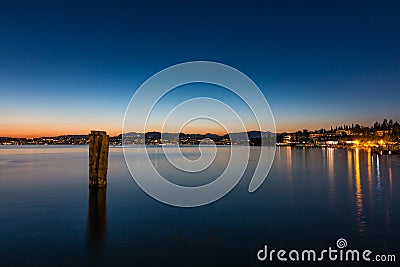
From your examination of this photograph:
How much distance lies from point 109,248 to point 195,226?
10.1 ft

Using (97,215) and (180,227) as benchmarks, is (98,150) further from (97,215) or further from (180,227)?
(180,227)

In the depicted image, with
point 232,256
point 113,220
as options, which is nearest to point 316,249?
point 232,256

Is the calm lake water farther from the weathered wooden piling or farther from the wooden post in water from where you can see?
the wooden post in water

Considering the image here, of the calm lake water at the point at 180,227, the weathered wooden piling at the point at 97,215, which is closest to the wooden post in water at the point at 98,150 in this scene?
Answer: the weathered wooden piling at the point at 97,215

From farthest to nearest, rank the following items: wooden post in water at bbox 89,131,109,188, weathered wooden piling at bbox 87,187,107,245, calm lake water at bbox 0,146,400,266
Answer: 1. wooden post in water at bbox 89,131,109,188
2. weathered wooden piling at bbox 87,187,107,245
3. calm lake water at bbox 0,146,400,266

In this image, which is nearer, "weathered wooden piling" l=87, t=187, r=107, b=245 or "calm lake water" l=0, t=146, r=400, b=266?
"calm lake water" l=0, t=146, r=400, b=266

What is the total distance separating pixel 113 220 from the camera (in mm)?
10844

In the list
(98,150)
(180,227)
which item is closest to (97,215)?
(180,227)

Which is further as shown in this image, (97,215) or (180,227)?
(97,215)

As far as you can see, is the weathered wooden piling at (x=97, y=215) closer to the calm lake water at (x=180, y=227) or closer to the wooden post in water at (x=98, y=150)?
the calm lake water at (x=180, y=227)

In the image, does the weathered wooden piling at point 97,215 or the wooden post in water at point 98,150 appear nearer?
the weathered wooden piling at point 97,215

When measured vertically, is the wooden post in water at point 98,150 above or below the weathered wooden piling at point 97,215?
above

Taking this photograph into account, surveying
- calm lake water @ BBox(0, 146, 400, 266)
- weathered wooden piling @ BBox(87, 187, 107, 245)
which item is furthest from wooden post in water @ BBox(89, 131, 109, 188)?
calm lake water @ BBox(0, 146, 400, 266)

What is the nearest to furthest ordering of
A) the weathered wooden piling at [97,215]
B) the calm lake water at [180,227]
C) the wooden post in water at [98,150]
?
the calm lake water at [180,227]
the weathered wooden piling at [97,215]
the wooden post in water at [98,150]
